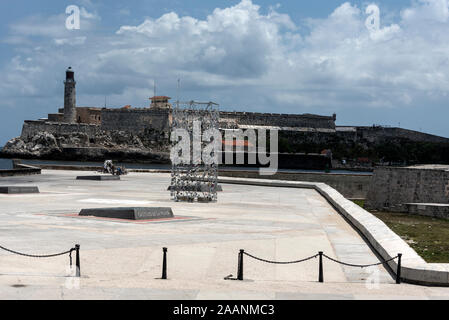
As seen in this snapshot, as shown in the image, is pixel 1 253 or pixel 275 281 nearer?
pixel 275 281

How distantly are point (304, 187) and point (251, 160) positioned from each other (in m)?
85.5

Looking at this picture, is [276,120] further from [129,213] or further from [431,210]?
[129,213]

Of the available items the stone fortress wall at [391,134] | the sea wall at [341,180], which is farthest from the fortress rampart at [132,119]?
the sea wall at [341,180]

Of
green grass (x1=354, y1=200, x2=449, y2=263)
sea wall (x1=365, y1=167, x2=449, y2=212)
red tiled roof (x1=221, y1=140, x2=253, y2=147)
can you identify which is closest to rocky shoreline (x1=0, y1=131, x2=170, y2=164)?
red tiled roof (x1=221, y1=140, x2=253, y2=147)

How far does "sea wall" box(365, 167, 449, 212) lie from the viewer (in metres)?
35.2

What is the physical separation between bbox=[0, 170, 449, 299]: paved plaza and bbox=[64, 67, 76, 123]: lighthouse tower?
384 feet

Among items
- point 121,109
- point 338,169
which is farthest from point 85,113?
point 338,169

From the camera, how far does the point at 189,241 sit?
1512 cm

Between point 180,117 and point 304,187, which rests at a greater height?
point 180,117

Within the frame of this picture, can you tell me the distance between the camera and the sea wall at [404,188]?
115ft

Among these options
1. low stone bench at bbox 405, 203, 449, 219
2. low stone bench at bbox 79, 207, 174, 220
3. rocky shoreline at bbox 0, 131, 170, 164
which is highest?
rocky shoreline at bbox 0, 131, 170, 164

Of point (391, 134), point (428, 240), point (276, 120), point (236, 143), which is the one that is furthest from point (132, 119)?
point (428, 240)

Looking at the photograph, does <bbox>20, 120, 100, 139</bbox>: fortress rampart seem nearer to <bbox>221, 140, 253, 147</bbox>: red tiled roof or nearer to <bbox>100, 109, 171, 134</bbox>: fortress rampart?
<bbox>100, 109, 171, 134</bbox>: fortress rampart
